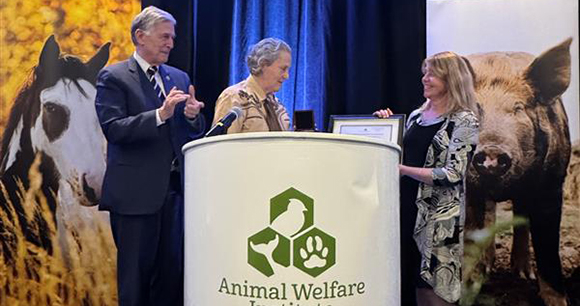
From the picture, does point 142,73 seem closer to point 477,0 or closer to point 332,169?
point 332,169

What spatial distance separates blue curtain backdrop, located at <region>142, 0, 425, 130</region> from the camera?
307 cm

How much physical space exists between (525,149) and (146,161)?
190 cm

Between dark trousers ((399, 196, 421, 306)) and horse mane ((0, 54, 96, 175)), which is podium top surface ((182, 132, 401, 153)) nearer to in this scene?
dark trousers ((399, 196, 421, 306))

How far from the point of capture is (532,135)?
116 inches

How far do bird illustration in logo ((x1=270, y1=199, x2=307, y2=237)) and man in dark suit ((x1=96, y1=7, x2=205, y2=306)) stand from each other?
3.66 ft

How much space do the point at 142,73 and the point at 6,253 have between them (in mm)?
1213

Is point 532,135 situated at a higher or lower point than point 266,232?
higher

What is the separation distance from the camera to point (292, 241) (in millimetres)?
1234

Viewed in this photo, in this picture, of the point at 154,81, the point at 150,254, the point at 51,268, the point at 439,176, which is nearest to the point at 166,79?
the point at 154,81

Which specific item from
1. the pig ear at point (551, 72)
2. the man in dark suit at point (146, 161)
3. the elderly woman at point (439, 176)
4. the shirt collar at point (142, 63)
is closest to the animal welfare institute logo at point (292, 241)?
the man in dark suit at point (146, 161)

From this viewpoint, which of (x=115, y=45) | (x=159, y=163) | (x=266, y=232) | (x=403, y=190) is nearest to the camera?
(x=266, y=232)

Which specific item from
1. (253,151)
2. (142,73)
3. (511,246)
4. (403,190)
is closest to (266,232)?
(253,151)

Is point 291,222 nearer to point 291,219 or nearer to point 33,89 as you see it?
point 291,219

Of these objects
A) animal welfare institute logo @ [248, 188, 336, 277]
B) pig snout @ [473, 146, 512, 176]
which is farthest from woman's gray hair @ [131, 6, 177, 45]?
pig snout @ [473, 146, 512, 176]
